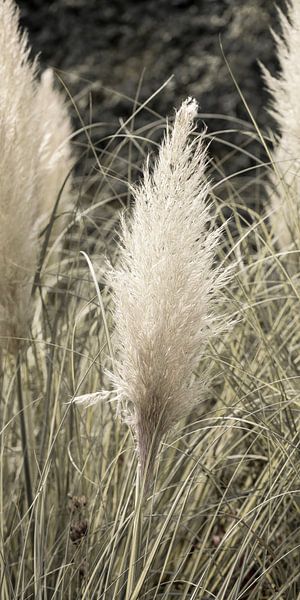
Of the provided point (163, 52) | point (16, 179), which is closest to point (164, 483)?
point (16, 179)

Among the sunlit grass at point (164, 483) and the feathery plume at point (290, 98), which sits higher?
the feathery plume at point (290, 98)

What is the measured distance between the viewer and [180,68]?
20.1ft

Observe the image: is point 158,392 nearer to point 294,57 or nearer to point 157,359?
point 157,359

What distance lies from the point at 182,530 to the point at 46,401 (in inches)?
19.8

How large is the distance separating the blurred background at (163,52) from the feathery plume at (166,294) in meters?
4.22

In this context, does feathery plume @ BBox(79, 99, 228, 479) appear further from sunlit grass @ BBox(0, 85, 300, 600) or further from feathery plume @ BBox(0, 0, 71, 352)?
feathery plume @ BBox(0, 0, 71, 352)

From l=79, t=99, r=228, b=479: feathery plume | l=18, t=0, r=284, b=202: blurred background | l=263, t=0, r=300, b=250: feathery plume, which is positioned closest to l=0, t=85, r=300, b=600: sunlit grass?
l=263, t=0, r=300, b=250: feathery plume

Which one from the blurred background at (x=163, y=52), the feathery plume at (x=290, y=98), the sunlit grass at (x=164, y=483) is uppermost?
the blurred background at (x=163, y=52)

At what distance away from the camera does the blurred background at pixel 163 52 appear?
5898 millimetres

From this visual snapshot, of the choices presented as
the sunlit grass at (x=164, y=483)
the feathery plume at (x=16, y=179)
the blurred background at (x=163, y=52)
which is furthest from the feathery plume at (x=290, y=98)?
the blurred background at (x=163, y=52)

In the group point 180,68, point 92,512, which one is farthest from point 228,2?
point 92,512

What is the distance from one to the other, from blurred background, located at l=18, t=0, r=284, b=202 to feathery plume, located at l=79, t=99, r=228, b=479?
166 inches

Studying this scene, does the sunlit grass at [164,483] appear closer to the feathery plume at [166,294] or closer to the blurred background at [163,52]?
the feathery plume at [166,294]

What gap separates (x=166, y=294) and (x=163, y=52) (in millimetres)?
4886
